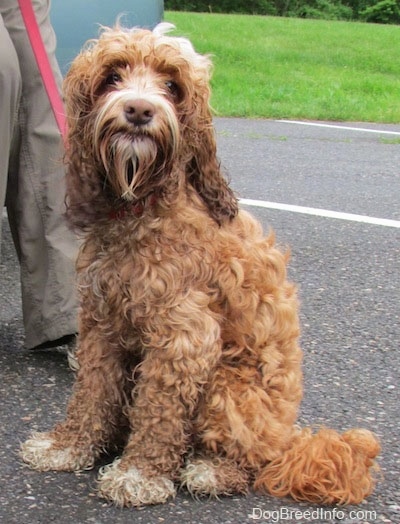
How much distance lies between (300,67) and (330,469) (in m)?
14.9

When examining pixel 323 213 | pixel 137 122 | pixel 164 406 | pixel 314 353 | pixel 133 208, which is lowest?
pixel 323 213

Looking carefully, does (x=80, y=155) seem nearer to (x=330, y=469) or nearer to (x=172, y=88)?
(x=172, y=88)

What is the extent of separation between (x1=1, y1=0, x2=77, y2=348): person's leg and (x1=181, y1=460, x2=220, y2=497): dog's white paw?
3.43ft

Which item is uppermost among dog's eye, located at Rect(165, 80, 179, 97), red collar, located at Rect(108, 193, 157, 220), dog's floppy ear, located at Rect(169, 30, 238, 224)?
dog's eye, located at Rect(165, 80, 179, 97)

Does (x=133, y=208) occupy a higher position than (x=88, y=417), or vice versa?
(x=133, y=208)

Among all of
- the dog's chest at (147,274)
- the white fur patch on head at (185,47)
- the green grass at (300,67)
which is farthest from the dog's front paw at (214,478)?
the green grass at (300,67)

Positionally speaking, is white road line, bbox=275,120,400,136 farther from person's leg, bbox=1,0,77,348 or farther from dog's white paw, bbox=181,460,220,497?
dog's white paw, bbox=181,460,220,497

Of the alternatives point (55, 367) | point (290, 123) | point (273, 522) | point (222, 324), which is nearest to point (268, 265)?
point (222, 324)

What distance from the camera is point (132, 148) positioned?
2680mm

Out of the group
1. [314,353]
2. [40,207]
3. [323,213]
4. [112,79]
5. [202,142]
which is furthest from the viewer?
[323,213]

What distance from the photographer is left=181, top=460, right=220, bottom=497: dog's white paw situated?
2.96m

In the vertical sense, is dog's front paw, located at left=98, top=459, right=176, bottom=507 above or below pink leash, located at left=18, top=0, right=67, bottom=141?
below

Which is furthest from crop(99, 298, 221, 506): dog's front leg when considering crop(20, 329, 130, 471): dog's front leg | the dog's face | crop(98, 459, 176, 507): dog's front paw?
the dog's face

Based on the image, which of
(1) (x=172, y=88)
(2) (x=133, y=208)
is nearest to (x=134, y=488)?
(2) (x=133, y=208)
